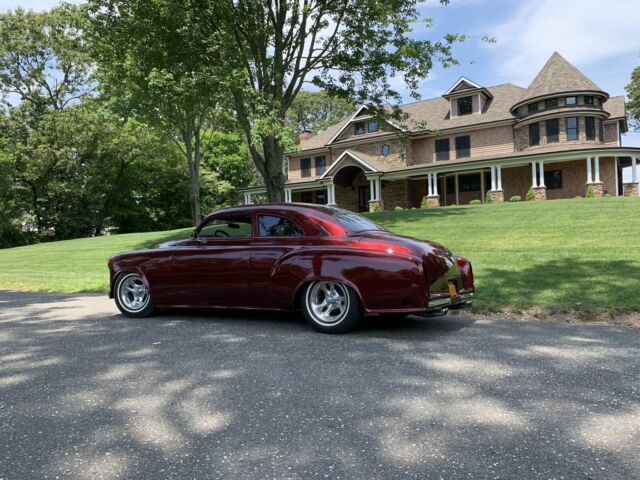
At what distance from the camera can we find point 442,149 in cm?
3497

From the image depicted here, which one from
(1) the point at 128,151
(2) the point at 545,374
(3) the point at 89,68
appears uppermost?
(3) the point at 89,68

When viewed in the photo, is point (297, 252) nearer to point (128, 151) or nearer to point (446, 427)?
point (446, 427)

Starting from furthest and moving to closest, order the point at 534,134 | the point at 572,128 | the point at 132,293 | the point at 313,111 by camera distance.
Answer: the point at 313,111, the point at 534,134, the point at 572,128, the point at 132,293

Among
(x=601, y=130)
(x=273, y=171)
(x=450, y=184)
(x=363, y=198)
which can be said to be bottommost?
(x=363, y=198)

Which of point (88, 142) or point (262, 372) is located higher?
point (88, 142)

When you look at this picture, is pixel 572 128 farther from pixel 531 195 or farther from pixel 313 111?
pixel 313 111

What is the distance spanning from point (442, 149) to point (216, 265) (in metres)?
31.0

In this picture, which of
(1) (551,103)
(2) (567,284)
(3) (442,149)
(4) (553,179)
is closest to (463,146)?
(3) (442,149)

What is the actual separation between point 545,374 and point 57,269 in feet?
50.4

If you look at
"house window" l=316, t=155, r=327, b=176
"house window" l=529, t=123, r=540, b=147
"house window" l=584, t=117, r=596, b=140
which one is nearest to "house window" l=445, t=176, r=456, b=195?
"house window" l=529, t=123, r=540, b=147

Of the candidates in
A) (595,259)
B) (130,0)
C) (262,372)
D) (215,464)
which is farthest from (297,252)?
(130,0)

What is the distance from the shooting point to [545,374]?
13.3ft

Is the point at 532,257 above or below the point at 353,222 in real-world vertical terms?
below

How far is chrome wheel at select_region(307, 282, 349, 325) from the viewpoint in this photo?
5.67m
